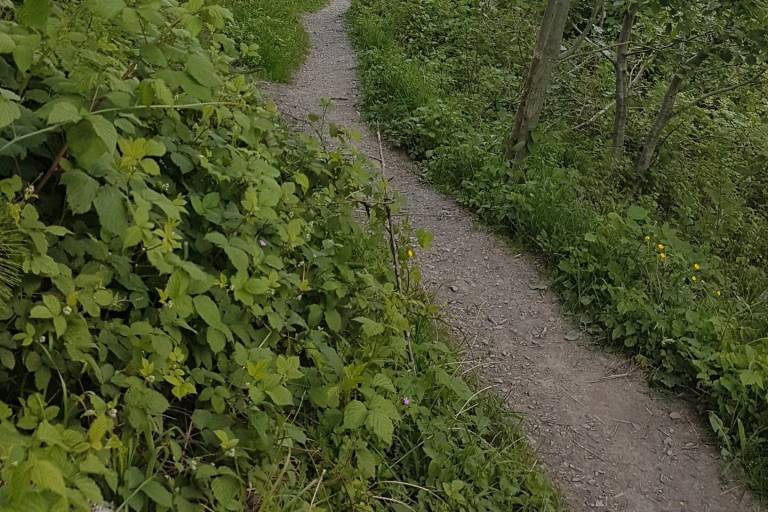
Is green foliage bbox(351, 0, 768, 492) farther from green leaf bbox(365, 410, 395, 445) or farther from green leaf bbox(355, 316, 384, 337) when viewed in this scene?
green leaf bbox(365, 410, 395, 445)

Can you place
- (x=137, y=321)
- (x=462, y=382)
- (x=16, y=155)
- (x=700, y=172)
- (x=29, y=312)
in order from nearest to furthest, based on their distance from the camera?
1. (x=29, y=312)
2. (x=16, y=155)
3. (x=137, y=321)
4. (x=462, y=382)
5. (x=700, y=172)

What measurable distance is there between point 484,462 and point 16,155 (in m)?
2.62

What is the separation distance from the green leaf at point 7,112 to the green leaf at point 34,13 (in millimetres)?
360

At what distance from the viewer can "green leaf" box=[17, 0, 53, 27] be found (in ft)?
7.37

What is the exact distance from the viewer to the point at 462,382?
4000mm

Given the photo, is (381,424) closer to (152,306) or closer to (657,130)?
(152,306)

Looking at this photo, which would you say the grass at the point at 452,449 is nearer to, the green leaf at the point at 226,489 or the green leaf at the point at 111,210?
the green leaf at the point at 226,489

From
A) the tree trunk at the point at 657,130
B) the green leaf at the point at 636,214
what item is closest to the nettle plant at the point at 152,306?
the green leaf at the point at 636,214

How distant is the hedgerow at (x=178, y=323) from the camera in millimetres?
2174

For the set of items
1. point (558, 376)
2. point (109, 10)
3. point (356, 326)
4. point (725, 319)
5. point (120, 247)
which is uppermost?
point (109, 10)

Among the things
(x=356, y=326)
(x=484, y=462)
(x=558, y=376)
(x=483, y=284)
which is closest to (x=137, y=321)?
(x=356, y=326)

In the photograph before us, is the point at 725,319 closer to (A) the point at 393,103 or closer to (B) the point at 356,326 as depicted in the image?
(B) the point at 356,326

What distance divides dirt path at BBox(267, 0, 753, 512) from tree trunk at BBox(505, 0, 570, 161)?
1149mm

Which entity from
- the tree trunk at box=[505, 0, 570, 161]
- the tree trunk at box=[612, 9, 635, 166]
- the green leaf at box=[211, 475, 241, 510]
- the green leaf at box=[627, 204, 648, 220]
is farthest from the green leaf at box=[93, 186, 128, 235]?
the tree trunk at box=[612, 9, 635, 166]
